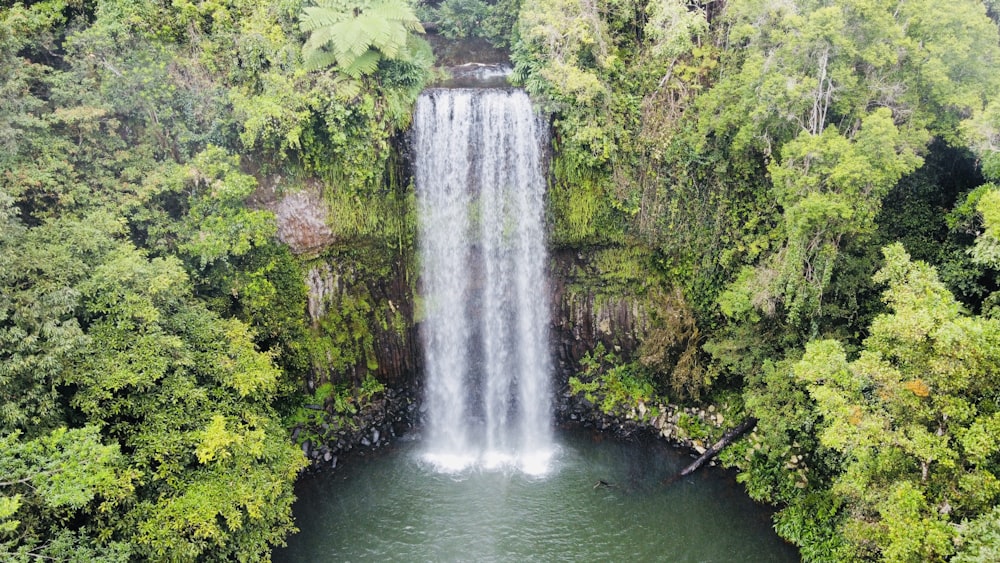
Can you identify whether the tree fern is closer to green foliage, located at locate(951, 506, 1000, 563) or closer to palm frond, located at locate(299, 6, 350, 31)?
palm frond, located at locate(299, 6, 350, 31)

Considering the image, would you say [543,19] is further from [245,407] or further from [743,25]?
[245,407]

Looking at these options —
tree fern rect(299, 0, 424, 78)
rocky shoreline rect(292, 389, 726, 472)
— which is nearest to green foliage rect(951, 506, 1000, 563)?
rocky shoreline rect(292, 389, 726, 472)

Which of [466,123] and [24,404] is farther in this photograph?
[466,123]

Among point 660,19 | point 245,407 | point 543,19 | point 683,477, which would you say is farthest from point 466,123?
point 683,477

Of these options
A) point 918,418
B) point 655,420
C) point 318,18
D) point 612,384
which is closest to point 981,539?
point 918,418

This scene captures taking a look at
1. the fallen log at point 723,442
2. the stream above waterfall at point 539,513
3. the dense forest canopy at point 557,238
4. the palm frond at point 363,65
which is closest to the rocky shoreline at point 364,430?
the stream above waterfall at point 539,513

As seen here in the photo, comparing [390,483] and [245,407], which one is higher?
[245,407]

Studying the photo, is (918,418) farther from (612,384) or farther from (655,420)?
(612,384)
